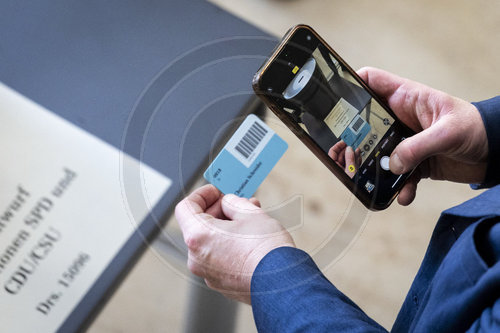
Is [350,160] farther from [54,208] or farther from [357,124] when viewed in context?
[54,208]

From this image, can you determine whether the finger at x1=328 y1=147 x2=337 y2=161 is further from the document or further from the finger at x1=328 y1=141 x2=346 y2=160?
the document

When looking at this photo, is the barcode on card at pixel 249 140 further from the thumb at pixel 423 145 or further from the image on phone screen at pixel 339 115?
the thumb at pixel 423 145

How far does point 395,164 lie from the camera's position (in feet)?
2.02

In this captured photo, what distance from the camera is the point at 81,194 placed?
0.59 meters

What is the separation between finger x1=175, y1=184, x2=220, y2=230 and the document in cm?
4

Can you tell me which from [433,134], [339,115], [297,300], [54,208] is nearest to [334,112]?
[339,115]

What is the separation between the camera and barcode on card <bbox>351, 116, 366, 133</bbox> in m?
0.61

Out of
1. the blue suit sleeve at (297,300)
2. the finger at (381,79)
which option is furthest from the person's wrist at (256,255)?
the finger at (381,79)

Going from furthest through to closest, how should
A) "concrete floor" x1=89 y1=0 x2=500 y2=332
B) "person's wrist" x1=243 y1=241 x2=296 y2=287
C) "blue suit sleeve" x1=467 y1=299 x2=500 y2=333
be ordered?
"concrete floor" x1=89 y1=0 x2=500 y2=332, "person's wrist" x1=243 y1=241 x2=296 y2=287, "blue suit sleeve" x1=467 y1=299 x2=500 y2=333

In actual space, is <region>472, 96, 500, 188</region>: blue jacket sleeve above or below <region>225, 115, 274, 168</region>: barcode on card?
above

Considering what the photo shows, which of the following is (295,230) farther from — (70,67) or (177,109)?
(70,67)

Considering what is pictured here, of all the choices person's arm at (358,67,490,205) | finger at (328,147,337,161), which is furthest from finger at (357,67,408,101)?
finger at (328,147,337,161)

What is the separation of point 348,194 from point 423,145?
19cm

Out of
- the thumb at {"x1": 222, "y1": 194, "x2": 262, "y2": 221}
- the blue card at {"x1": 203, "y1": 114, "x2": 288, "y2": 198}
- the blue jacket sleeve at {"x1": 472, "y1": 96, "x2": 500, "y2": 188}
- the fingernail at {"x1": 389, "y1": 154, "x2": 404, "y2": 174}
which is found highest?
the blue jacket sleeve at {"x1": 472, "y1": 96, "x2": 500, "y2": 188}
